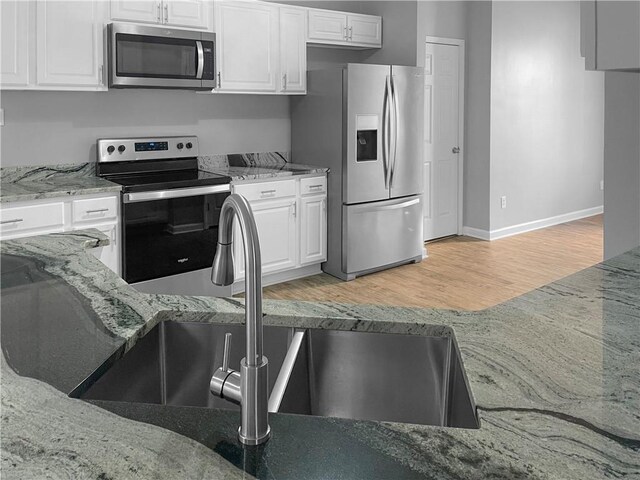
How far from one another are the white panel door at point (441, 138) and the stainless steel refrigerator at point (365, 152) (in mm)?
756

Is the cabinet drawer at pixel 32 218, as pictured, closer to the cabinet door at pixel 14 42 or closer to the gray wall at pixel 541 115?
the cabinet door at pixel 14 42

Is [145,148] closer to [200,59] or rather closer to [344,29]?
[200,59]

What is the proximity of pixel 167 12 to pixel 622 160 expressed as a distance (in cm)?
291

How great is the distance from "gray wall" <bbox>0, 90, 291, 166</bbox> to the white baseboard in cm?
230

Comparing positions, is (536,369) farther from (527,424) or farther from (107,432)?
(107,432)

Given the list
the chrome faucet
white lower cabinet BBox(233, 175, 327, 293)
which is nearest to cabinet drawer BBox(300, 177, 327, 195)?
white lower cabinet BBox(233, 175, 327, 293)

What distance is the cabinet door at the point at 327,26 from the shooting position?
493 centimetres

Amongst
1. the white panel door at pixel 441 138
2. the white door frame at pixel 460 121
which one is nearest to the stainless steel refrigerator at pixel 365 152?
the white panel door at pixel 441 138

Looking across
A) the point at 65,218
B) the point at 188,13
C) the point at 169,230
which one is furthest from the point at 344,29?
the point at 65,218

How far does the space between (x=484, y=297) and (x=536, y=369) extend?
3.41m

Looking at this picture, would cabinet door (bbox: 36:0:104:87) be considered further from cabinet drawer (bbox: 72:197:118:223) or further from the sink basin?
the sink basin

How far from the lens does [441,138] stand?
6156 millimetres

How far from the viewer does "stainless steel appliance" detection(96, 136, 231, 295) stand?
3.82m

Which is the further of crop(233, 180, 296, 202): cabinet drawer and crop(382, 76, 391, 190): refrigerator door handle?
crop(382, 76, 391, 190): refrigerator door handle
